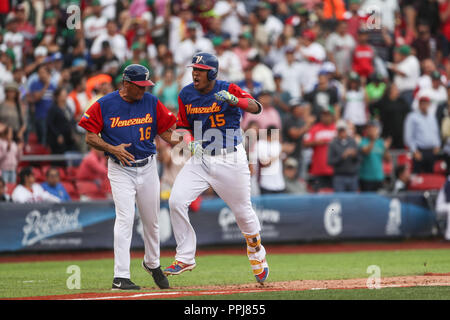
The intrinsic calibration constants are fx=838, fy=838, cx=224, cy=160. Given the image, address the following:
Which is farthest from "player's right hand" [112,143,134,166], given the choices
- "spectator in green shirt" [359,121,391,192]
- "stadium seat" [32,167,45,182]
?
"spectator in green shirt" [359,121,391,192]

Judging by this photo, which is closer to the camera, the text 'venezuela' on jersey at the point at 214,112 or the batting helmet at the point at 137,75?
the batting helmet at the point at 137,75

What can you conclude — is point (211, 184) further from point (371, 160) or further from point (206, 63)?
point (371, 160)

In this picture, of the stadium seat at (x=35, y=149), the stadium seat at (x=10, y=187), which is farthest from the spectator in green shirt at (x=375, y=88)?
the stadium seat at (x=10, y=187)

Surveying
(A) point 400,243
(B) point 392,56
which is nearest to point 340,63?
(B) point 392,56

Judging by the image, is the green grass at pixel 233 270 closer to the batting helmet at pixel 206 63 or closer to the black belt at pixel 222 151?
the black belt at pixel 222 151

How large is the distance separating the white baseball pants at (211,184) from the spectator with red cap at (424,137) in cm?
907

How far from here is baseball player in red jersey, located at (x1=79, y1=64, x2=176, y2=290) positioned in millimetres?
8961

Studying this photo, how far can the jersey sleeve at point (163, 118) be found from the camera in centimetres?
942

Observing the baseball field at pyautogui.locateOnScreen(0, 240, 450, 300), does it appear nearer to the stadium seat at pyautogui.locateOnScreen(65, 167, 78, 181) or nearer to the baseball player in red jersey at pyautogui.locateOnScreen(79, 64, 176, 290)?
the baseball player in red jersey at pyautogui.locateOnScreen(79, 64, 176, 290)

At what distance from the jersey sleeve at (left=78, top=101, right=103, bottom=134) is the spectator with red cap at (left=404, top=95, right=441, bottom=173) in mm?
10127

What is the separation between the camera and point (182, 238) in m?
9.41
